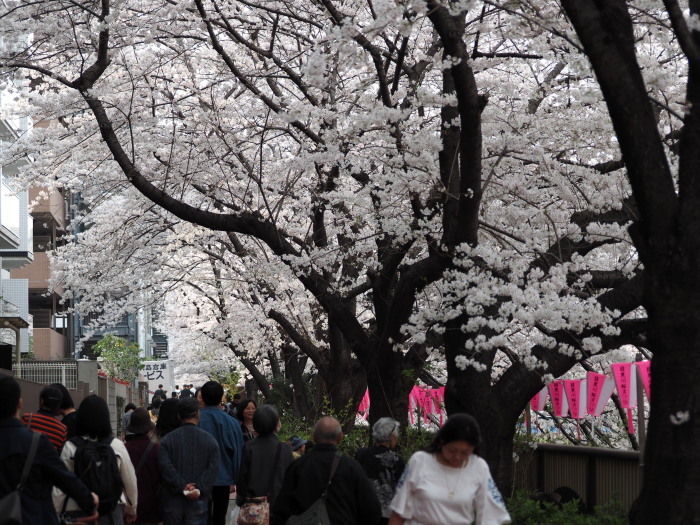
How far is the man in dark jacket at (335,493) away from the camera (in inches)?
242

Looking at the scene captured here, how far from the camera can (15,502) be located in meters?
5.64

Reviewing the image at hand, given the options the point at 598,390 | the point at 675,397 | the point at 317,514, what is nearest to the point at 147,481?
the point at 317,514

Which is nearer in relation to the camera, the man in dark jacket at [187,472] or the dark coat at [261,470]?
the man in dark jacket at [187,472]

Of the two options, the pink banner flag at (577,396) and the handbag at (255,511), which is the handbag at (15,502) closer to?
the handbag at (255,511)

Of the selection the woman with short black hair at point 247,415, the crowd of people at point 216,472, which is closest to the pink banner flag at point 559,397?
the woman with short black hair at point 247,415

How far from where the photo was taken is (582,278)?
968cm

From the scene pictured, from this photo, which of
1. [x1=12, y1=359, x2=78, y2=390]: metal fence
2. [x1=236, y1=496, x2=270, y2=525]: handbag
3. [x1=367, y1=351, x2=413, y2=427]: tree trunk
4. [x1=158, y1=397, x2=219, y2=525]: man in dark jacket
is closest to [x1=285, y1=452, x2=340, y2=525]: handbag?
[x1=158, y1=397, x2=219, y2=525]: man in dark jacket

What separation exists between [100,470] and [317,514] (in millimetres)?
1756

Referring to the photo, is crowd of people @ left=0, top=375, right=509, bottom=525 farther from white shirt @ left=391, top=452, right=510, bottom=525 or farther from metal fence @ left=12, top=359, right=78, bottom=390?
metal fence @ left=12, top=359, right=78, bottom=390

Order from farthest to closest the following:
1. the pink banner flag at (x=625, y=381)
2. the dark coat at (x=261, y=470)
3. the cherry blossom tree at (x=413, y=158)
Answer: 1. the pink banner flag at (x=625, y=381)
2. the cherry blossom tree at (x=413, y=158)
3. the dark coat at (x=261, y=470)

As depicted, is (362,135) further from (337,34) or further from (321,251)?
(337,34)

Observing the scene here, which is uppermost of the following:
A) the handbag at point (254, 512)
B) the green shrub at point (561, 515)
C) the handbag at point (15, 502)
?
the handbag at point (15, 502)

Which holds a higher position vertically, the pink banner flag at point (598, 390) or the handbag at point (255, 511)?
the pink banner flag at point (598, 390)

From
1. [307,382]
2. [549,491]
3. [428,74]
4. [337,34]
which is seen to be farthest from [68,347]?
[337,34]
